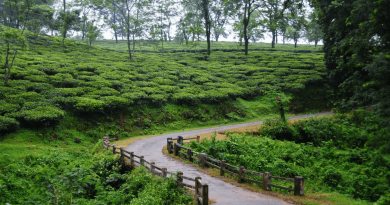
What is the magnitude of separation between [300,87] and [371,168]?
1895 centimetres

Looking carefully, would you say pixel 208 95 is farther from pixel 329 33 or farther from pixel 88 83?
pixel 329 33

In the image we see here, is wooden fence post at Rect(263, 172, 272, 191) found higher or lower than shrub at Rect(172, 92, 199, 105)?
lower

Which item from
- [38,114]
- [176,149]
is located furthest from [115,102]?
[176,149]

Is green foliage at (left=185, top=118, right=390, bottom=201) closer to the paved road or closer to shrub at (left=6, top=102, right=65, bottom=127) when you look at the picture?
the paved road

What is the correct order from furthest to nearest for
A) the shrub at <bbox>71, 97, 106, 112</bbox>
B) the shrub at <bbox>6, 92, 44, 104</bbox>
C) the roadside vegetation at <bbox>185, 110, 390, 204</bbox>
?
the shrub at <bbox>71, 97, 106, 112</bbox> → the shrub at <bbox>6, 92, 44, 104</bbox> → the roadside vegetation at <bbox>185, 110, 390, 204</bbox>

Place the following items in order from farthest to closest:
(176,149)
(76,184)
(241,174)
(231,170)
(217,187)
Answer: (176,149)
(231,170)
(241,174)
(217,187)
(76,184)

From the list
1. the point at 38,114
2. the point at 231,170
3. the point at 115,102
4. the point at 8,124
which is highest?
the point at 115,102

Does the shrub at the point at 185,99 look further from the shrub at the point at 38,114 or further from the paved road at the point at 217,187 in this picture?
the shrub at the point at 38,114

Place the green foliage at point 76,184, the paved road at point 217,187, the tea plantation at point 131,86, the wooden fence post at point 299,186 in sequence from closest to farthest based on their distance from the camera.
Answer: the green foliage at point 76,184 → the paved road at point 217,187 → the wooden fence post at point 299,186 → the tea plantation at point 131,86

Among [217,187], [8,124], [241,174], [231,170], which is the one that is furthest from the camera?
[8,124]

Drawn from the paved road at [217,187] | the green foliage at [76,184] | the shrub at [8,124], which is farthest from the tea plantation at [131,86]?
the paved road at [217,187]

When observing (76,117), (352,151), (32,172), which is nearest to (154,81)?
(76,117)

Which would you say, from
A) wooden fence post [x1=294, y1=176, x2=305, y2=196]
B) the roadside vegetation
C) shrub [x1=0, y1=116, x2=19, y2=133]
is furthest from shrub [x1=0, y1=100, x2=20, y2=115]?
wooden fence post [x1=294, y1=176, x2=305, y2=196]

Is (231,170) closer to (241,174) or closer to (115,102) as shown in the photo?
(241,174)
